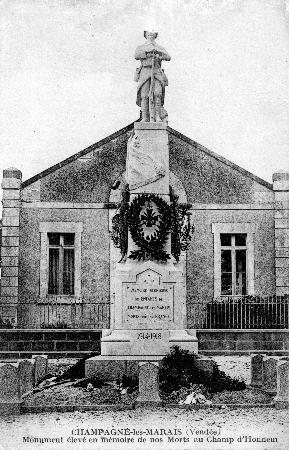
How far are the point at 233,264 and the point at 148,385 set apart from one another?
39.8ft

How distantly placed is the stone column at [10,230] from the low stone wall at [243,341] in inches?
253

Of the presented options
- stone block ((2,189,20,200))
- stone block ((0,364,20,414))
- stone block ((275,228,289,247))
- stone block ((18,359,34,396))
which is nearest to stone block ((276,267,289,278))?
stone block ((275,228,289,247))

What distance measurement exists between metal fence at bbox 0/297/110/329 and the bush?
889cm

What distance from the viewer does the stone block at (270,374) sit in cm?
1138

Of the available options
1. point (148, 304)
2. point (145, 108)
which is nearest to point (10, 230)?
point (145, 108)

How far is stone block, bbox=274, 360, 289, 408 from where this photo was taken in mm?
9820

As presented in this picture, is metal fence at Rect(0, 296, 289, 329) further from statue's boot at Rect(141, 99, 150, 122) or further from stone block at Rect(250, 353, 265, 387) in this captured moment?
statue's boot at Rect(141, 99, 150, 122)

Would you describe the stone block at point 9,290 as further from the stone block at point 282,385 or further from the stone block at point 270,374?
the stone block at point 282,385

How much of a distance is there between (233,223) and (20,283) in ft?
21.5

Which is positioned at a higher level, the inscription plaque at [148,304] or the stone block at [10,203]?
the stone block at [10,203]

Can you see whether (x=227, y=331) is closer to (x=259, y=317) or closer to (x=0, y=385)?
(x=259, y=317)

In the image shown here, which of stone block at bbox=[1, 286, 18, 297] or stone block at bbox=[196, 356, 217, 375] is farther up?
stone block at bbox=[1, 286, 18, 297]

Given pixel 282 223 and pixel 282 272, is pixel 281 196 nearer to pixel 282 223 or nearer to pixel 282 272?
pixel 282 223

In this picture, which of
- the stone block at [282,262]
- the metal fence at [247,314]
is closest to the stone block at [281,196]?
the stone block at [282,262]
